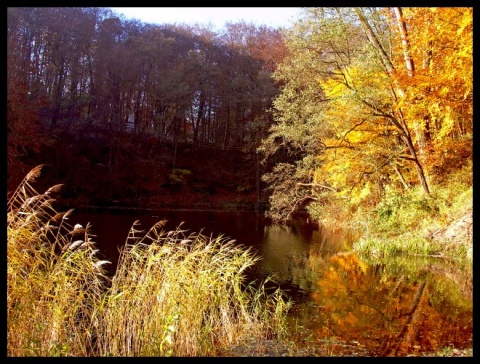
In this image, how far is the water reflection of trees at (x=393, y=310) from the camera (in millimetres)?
5035

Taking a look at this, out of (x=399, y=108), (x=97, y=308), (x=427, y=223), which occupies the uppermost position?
(x=399, y=108)

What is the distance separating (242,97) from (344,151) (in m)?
15.0

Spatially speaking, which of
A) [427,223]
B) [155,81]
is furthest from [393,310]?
[155,81]

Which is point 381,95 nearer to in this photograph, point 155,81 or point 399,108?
point 399,108

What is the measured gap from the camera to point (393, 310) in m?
6.29

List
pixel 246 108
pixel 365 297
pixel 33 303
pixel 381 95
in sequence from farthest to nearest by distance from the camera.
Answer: pixel 246 108 < pixel 381 95 < pixel 365 297 < pixel 33 303

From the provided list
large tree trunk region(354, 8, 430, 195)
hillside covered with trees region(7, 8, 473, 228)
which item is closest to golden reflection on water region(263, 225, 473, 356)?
large tree trunk region(354, 8, 430, 195)

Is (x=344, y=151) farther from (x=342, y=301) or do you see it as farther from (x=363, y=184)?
(x=342, y=301)

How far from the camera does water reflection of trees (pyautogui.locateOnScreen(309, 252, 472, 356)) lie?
5.04 metres

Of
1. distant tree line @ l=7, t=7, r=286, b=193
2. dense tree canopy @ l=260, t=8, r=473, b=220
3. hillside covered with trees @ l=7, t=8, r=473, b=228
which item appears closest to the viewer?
dense tree canopy @ l=260, t=8, r=473, b=220

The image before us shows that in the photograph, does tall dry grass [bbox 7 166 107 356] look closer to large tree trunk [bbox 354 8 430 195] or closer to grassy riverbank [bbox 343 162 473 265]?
grassy riverbank [bbox 343 162 473 265]

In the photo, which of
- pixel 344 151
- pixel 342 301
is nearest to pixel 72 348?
pixel 342 301

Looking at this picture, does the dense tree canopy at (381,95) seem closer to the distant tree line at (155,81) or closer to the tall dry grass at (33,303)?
the tall dry grass at (33,303)

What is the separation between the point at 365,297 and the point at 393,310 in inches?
34.2
